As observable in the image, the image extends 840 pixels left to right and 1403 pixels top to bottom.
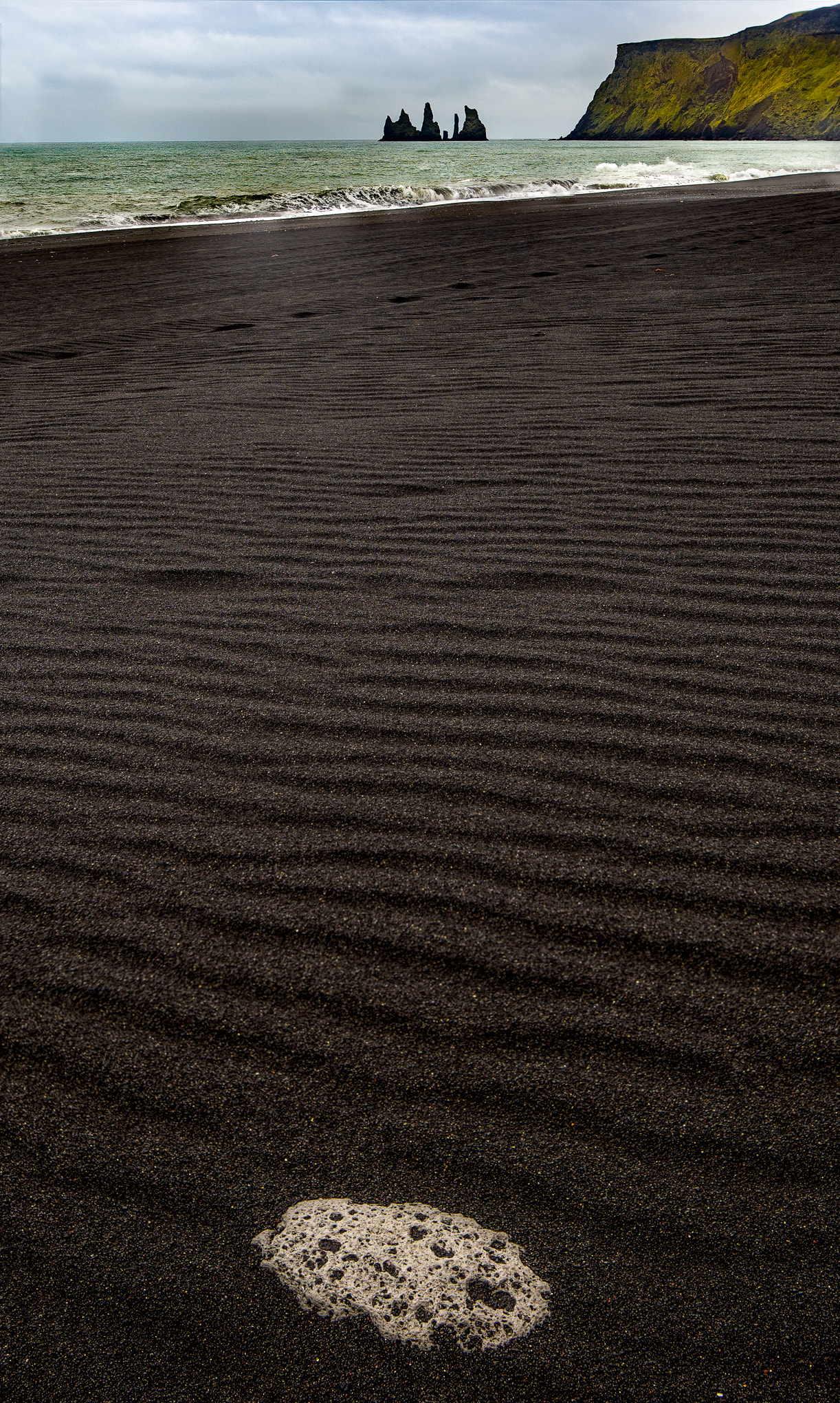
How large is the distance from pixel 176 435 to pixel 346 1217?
4707 mm

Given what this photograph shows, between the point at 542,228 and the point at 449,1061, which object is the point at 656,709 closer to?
the point at 449,1061

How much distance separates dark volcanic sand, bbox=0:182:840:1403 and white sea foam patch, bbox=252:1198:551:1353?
33 mm

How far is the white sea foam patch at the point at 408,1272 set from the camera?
4.31 feet

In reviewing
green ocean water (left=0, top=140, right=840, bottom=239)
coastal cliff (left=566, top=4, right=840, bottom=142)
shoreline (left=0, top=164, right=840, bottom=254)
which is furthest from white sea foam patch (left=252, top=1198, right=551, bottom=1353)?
coastal cliff (left=566, top=4, right=840, bottom=142)

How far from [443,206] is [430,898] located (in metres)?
21.2

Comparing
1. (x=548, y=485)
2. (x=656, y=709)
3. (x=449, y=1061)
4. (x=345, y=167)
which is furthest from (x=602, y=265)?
(x=345, y=167)

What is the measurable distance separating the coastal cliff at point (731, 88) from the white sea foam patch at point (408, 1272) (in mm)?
105567

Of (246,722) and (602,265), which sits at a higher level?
(602,265)

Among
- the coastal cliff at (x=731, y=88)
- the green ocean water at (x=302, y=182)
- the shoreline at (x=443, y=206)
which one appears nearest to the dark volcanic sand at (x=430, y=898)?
the shoreline at (x=443, y=206)

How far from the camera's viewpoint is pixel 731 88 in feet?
394

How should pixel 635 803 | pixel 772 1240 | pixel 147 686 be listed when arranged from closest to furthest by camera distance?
pixel 772 1240, pixel 635 803, pixel 147 686

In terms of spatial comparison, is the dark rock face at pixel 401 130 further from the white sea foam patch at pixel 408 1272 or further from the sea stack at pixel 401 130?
the white sea foam patch at pixel 408 1272

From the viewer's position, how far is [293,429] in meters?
5.25

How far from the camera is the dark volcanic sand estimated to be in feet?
4.34
